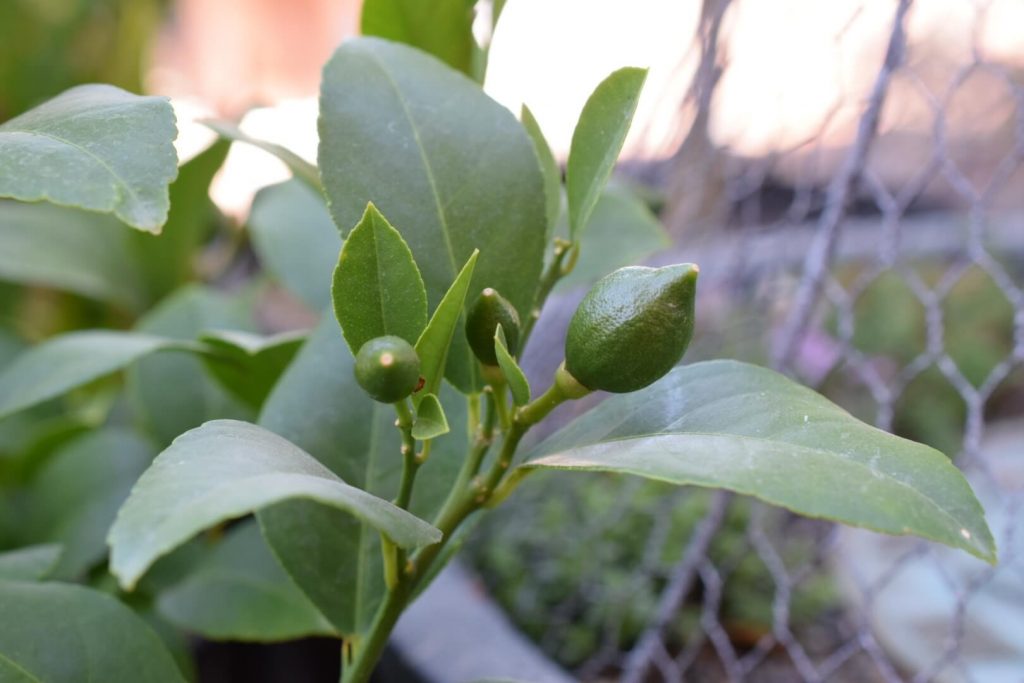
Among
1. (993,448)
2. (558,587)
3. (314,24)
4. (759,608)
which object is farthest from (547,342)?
(314,24)

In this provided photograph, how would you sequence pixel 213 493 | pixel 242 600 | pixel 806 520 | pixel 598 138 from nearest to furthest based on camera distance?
1. pixel 213 493
2. pixel 598 138
3. pixel 242 600
4. pixel 806 520

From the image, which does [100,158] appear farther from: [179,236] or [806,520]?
[806,520]

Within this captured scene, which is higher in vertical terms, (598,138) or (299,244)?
(598,138)

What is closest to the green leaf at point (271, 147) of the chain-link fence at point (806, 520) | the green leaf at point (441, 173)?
the green leaf at point (441, 173)

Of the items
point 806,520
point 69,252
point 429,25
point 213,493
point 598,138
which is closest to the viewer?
point 213,493

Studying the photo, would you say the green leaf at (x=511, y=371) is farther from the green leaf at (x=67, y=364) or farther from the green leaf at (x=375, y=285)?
the green leaf at (x=67, y=364)

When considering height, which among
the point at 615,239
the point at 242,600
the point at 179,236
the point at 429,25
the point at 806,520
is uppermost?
the point at 429,25

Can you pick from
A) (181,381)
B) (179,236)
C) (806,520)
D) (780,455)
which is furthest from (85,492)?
(806,520)
